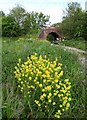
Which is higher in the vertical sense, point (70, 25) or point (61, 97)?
point (70, 25)

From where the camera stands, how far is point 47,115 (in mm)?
3170

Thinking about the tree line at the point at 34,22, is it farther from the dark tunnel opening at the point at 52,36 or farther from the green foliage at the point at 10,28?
the dark tunnel opening at the point at 52,36

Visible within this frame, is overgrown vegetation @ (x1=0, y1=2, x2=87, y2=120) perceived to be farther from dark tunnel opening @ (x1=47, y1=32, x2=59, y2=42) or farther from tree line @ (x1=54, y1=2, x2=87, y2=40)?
dark tunnel opening @ (x1=47, y1=32, x2=59, y2=42)

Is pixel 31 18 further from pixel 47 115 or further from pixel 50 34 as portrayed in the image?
pixel 47 115

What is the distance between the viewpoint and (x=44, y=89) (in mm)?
3221

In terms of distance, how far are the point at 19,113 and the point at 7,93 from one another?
14.9 inches

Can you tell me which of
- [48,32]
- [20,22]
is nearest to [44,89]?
[20,22]

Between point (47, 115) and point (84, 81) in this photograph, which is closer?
point (47, 115)

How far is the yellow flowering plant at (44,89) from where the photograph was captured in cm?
313

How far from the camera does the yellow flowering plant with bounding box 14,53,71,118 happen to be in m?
3.13

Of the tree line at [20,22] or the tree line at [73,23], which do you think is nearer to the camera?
the tree line at [20,22]

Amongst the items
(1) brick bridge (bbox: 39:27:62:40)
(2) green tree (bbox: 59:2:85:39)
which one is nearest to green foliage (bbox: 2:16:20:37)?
(1) brick bridge (bbox: 39:27:62:40)

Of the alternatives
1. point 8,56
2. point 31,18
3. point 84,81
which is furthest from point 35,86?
point 31,18

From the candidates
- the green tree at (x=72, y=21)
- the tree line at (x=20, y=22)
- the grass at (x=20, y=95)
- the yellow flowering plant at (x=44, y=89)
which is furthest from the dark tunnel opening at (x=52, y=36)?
the yellow flowering plant at (x=44, y=89)
